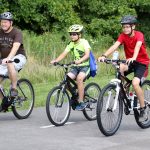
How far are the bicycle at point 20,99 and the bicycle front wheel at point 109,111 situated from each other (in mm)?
2045

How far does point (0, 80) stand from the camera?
35.4ft

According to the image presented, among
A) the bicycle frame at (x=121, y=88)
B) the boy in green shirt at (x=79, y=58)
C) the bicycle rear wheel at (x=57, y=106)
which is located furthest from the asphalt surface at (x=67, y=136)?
the boy in green shirt at (x=79, y=58)

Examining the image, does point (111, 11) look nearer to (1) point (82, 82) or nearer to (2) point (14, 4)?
(2) point (14, 4)

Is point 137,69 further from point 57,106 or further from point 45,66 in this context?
point 45,66

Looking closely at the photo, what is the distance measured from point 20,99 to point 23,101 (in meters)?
0.16

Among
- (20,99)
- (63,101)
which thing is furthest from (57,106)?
(20,99)

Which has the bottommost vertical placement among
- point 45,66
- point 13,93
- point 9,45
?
point 13,93

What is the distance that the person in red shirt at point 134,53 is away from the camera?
9.71 m

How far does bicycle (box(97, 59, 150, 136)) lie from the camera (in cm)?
911

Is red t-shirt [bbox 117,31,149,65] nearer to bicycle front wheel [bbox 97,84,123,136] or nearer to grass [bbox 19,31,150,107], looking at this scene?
bicycle front wheel [bbox 97,84,123,136]

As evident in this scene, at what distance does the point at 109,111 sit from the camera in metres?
9.29

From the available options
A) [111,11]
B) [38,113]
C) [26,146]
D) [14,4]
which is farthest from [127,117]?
[111,11]

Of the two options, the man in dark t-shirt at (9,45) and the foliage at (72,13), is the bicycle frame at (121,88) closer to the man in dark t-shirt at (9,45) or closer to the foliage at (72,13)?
the man in dark t-shirt at (9,45)

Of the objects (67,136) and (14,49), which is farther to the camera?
(14,49)
